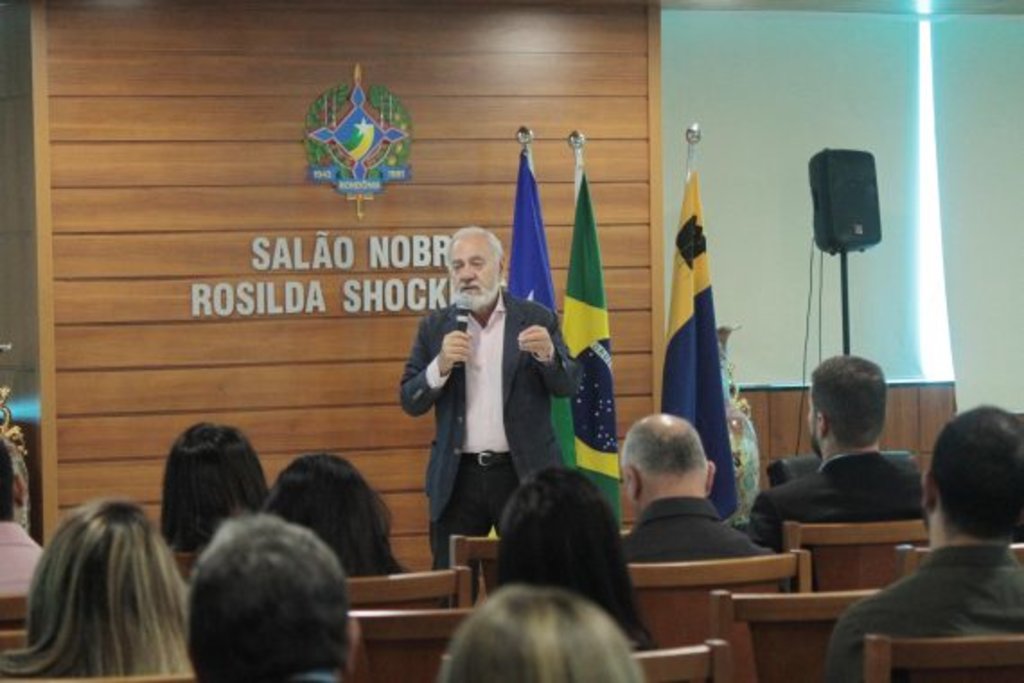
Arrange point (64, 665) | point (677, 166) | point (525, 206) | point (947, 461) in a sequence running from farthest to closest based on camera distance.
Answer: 1. point (677, 166)
2. point (525, 206)
3. point (947, 461)
4. point (64, 665)

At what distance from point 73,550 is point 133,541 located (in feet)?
0.32

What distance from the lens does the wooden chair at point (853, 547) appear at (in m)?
4.54

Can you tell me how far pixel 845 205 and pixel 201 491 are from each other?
527 centimetres

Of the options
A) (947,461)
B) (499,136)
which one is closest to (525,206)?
(499,136)

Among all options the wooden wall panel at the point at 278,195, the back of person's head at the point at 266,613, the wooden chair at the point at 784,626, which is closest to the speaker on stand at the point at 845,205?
the wooden wall panel at the point at 278,195

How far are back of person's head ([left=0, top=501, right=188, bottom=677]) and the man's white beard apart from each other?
365 cm

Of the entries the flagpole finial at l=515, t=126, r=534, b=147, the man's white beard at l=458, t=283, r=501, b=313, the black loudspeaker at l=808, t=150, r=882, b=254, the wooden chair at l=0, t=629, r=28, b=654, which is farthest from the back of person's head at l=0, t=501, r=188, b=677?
the black loudspeaker at l=808, t=150, r=882, b=254

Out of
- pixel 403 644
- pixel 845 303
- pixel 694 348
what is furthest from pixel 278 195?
pixel 403 644

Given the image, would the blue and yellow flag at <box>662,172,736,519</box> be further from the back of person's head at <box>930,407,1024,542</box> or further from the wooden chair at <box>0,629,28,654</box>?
the wooden chair at <box>0,629,28,654</box>

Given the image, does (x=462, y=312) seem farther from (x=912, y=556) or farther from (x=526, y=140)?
(x=912, y=556)

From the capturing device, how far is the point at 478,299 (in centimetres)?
660

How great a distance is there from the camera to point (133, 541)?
297cm

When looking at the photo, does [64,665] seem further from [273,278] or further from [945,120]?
[945,120]

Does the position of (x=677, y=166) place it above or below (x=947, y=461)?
above
